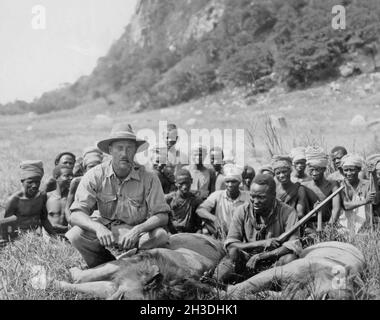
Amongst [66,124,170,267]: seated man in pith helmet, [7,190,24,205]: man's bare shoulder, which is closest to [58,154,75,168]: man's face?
[7,190,24,205]: man's bare shoulder

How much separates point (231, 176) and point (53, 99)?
65.1 metres

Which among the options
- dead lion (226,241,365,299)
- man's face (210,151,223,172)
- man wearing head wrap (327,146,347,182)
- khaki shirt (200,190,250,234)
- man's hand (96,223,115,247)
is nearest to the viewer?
dead lion (226,241,365,299)

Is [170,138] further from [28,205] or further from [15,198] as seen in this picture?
[15,198]

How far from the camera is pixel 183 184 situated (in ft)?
19.5

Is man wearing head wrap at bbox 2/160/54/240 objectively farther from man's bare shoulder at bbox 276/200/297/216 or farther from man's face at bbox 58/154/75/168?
man's bare shoulder at bbox 276/200/297/216

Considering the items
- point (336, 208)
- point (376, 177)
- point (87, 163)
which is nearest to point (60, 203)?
point (87, 163)

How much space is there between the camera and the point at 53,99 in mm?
67312

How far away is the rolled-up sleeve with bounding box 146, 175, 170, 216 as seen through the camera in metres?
4.62

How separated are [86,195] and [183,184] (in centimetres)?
164

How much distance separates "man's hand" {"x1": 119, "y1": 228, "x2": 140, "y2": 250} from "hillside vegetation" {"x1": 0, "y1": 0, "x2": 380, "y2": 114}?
11.3 m

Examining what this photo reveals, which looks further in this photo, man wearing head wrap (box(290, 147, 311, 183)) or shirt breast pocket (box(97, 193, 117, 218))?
man wearing head wrap (box(290, 147, 311, 183))

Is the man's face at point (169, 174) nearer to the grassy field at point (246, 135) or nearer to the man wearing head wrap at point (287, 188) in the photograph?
the man wearing head wrap at point (287, 188)

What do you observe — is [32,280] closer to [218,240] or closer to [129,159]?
[129,159]

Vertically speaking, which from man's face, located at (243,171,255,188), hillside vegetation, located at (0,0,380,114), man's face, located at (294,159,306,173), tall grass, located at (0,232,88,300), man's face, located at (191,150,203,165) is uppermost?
hillside vegetation, located at (0,0,380,114)
